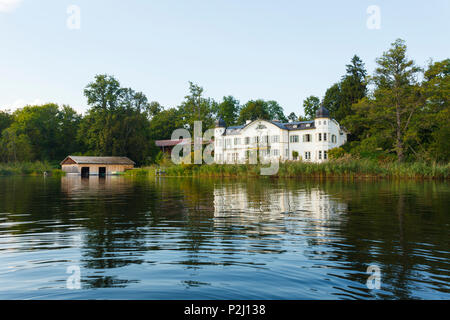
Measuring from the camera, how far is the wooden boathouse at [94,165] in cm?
7081

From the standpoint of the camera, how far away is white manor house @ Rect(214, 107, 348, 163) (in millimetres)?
63906

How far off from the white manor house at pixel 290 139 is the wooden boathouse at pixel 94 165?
2199 cm

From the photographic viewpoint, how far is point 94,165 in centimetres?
7206

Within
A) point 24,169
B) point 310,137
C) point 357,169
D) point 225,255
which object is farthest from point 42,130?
point 225,255

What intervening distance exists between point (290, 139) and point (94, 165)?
1503 inches

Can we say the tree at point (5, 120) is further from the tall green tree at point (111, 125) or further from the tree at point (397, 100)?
the tree at point (397, 100)

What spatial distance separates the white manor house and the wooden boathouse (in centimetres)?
2199

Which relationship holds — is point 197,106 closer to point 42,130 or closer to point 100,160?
point 100,160

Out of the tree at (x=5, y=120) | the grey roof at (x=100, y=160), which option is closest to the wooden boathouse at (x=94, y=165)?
the grey roof at (x=100, y=160)

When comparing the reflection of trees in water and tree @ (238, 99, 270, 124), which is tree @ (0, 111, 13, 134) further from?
the reflection of trees in water

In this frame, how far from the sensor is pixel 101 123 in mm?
79250
